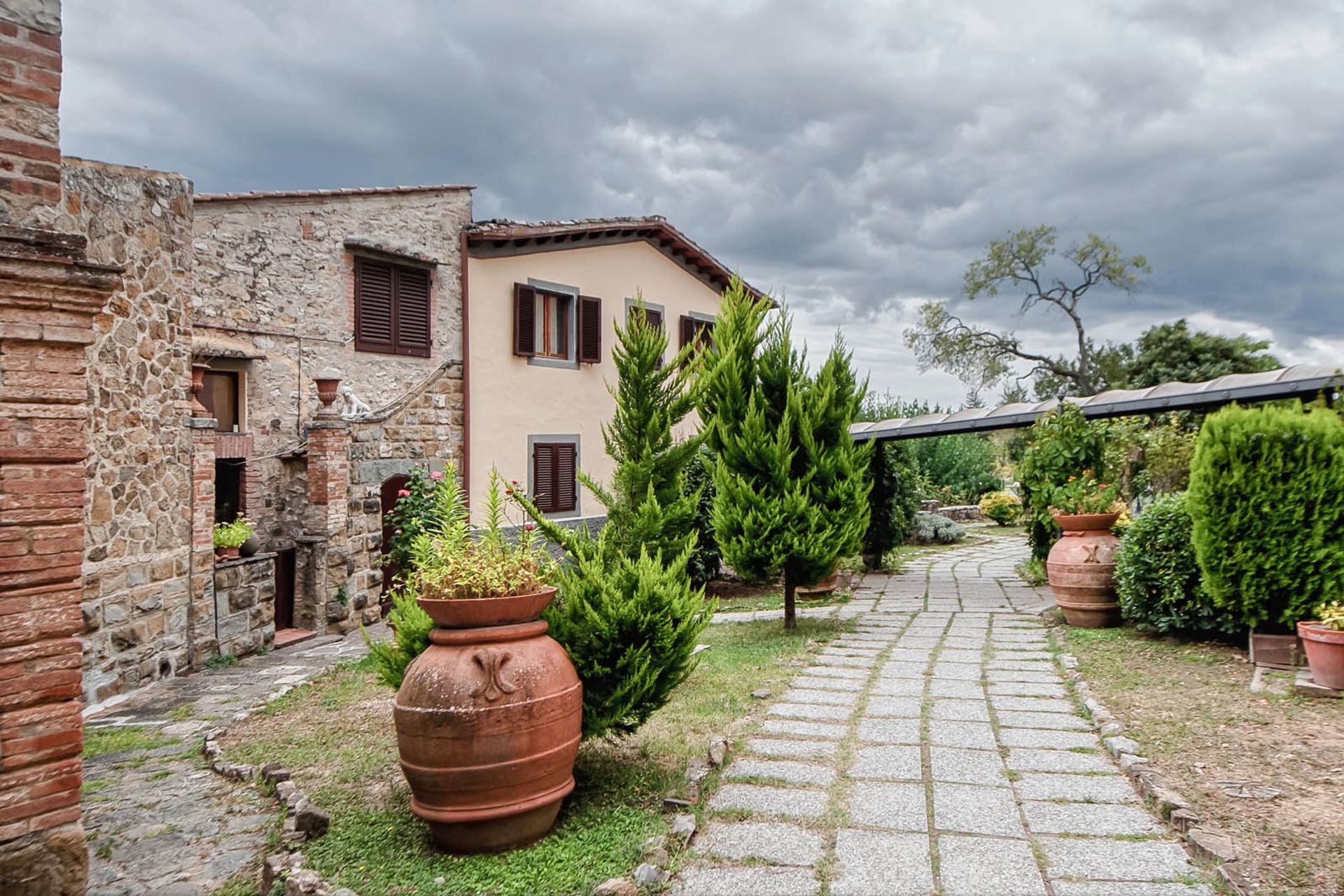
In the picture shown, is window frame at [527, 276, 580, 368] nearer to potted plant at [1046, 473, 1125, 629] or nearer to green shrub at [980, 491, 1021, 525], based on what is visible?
potted plant at [1046, 473, 1125, 629]

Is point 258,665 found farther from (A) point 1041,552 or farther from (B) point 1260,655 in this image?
(A) point 1041,552

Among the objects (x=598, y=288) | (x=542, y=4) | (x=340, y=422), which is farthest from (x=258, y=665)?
(x=598, y=288)

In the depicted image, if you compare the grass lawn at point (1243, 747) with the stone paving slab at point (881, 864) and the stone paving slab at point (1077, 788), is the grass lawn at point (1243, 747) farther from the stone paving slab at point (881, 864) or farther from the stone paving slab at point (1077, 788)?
the stone paving slab at point (881, 864)

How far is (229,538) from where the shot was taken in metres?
8.60

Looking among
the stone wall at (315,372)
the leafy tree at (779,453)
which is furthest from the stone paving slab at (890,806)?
the stone wall at (315,372)

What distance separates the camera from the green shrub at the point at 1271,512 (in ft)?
21.1

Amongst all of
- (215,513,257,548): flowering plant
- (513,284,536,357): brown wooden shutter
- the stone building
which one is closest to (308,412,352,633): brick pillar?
(215,513,257,548): flowering plant

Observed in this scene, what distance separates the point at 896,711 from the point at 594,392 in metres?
10.3

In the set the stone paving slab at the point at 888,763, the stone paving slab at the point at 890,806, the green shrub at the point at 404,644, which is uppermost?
the green shrub at the point at 404,644

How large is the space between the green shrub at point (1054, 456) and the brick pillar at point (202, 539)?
9407 millimetres

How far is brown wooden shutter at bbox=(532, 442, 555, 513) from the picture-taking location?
46.1 feet

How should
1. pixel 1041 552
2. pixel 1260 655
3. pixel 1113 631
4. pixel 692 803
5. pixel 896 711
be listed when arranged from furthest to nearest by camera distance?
pixel 1041 552, pixel 1113 631, pixel 1260 655, pixel 896 711, pixel 692 803

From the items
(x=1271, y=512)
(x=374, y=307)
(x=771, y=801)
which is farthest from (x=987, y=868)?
(x=374, y=307)

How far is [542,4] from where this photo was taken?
21.9ft
